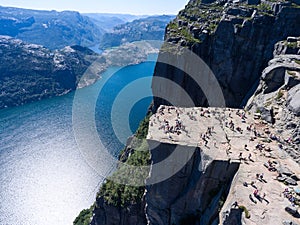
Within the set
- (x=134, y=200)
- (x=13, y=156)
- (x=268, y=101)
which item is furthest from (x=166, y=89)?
(x=13, y=156)

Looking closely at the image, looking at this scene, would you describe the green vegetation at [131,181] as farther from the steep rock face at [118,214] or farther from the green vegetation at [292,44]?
the green vegetation at [292,44]

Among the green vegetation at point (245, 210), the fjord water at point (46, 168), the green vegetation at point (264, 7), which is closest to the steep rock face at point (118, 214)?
the green vegetation at point (245, 210)

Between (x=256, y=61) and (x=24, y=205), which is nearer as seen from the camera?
(x=256, y=61)

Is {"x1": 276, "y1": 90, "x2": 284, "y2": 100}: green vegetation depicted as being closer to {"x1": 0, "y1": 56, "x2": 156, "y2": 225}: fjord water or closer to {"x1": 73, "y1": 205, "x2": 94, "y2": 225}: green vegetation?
{"x1": 73, "y1": 205, "x2": 94, "y2": 225}: green vegetation

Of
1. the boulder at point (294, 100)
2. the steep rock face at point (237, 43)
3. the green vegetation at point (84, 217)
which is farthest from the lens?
the green vegetation at point (84, 217)

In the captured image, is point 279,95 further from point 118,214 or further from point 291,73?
point 118,214

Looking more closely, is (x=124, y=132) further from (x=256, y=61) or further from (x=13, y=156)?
(x=256, y=61)
